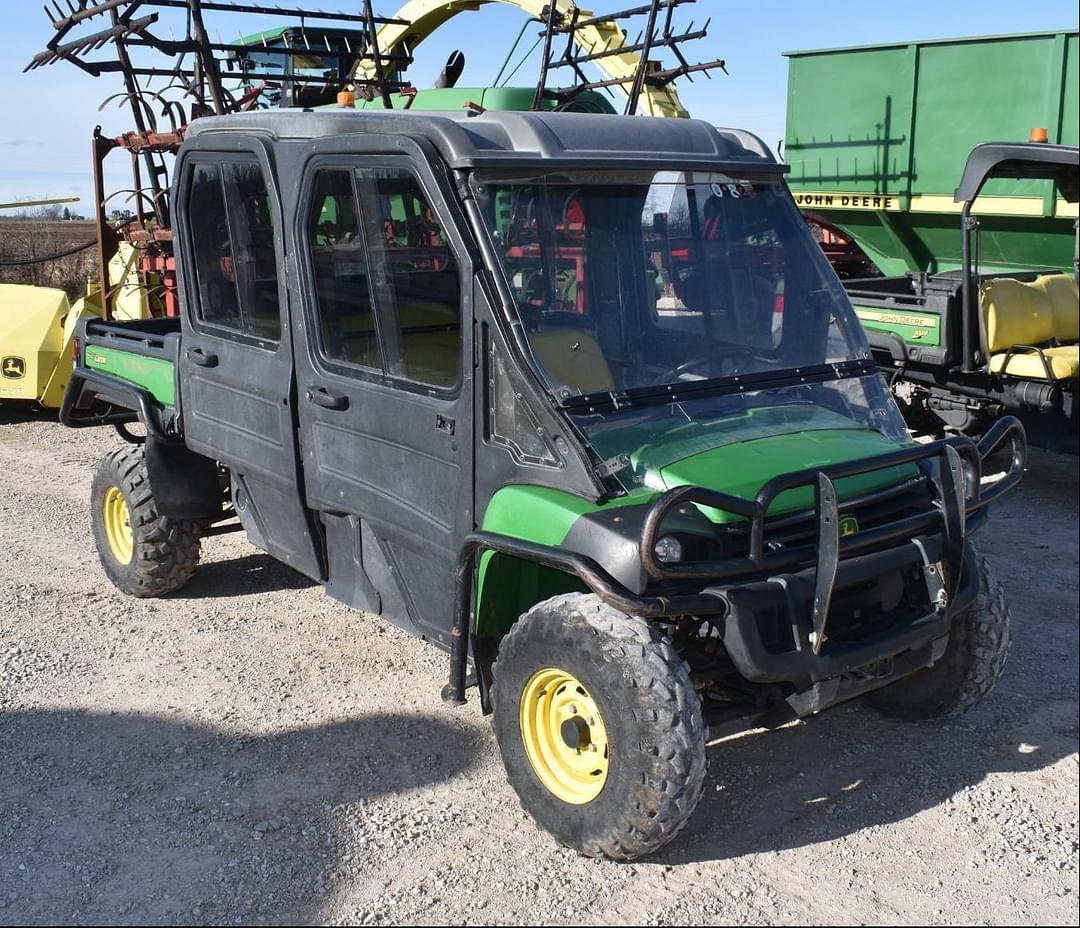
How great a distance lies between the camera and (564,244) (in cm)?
380

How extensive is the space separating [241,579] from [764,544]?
352 centimetres

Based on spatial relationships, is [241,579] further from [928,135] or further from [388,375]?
[928,135]

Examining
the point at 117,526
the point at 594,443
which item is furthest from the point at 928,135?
the point at 594,443

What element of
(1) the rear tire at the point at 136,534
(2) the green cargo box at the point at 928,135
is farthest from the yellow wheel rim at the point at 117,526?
(2) the green cargo box at the point at 928,135

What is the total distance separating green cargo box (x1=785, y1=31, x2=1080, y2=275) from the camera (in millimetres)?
9312

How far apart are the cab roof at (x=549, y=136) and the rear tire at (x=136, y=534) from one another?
76.7 inches

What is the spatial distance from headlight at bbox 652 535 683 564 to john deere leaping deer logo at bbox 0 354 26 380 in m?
7.77

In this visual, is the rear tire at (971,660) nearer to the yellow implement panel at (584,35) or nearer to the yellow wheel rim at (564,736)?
the yellow wheel rim at (564,736)

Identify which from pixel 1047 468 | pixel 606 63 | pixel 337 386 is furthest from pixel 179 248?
pixel 606 63

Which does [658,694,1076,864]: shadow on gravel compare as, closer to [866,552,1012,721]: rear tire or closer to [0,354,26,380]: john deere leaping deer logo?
[866,552,1012,721]: rear tire

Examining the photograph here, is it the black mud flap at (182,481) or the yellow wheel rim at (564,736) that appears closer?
the yellow wheel rim at (564,736)

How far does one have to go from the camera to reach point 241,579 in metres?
6.14

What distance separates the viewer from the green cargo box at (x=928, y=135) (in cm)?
931

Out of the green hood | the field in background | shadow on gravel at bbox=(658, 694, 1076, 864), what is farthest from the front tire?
the field in background
